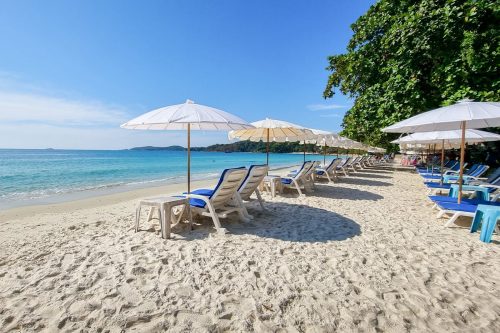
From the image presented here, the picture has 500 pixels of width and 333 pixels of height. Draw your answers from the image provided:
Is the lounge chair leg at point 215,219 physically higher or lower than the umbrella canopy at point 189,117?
lower

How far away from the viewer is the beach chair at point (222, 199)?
438 centimetres

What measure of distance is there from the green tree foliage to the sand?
618 centimetres

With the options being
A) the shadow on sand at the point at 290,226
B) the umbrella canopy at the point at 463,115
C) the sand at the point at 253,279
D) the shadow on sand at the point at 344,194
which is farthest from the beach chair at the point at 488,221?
the shadow on sand at the point at 344,194

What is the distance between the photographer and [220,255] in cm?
336

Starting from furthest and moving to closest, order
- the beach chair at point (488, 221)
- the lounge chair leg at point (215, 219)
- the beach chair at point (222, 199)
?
the beach chair at point (222, 199) → the lounge chair leg at point (215, 219) → the beach chair at point (488, 221)

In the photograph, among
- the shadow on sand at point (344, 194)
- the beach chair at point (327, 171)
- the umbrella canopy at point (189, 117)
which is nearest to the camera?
the umbrella canopy at point (189, 117)

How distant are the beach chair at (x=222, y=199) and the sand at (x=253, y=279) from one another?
0.26 m

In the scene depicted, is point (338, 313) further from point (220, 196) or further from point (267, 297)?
point (220, 196)

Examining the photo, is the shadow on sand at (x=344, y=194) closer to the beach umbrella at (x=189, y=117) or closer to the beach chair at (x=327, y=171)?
the beach chair at (x=327, y=171)

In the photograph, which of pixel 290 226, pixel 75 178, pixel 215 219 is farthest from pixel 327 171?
pixel 75 178

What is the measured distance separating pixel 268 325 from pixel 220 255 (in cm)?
137

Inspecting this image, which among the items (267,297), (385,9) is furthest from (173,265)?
(385,9)

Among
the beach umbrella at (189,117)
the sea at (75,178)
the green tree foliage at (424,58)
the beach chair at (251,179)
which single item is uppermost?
the green tree foliage at (424,58)

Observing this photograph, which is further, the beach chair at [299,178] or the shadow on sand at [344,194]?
the beach chair at [299,178]
